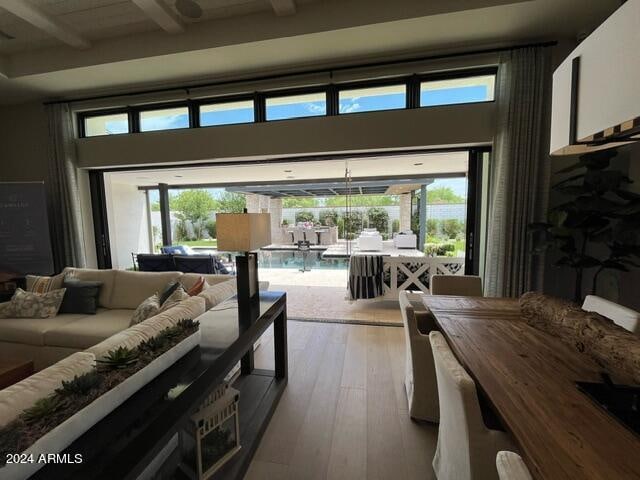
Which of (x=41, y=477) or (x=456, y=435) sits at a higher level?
(x=41, y=477)

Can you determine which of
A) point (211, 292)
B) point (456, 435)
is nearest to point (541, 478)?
point (456, 435)

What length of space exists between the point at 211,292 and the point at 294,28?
2.64 metres

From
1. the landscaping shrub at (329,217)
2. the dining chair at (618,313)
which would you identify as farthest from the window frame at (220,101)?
the landscaping shrub at (329,217)

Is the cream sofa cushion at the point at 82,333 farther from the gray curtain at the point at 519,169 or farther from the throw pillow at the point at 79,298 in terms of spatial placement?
the gray curtain at the point at 519,169

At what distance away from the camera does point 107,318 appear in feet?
9.13

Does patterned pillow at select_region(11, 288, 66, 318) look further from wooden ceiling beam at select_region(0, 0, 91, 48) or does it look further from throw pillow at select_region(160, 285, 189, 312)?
wooden ceiling beam at select_region(0, 0, 91, 48)

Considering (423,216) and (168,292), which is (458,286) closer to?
(168,292)

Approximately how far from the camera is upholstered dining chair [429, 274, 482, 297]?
2.60 m

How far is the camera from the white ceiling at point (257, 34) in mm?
2525

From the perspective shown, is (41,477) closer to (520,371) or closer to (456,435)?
(456,435)

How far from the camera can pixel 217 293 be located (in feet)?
8.16

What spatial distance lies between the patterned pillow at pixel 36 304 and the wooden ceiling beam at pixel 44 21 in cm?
269

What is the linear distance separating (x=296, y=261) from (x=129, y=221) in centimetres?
446

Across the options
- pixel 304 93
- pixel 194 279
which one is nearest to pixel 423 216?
pixel 304 93
